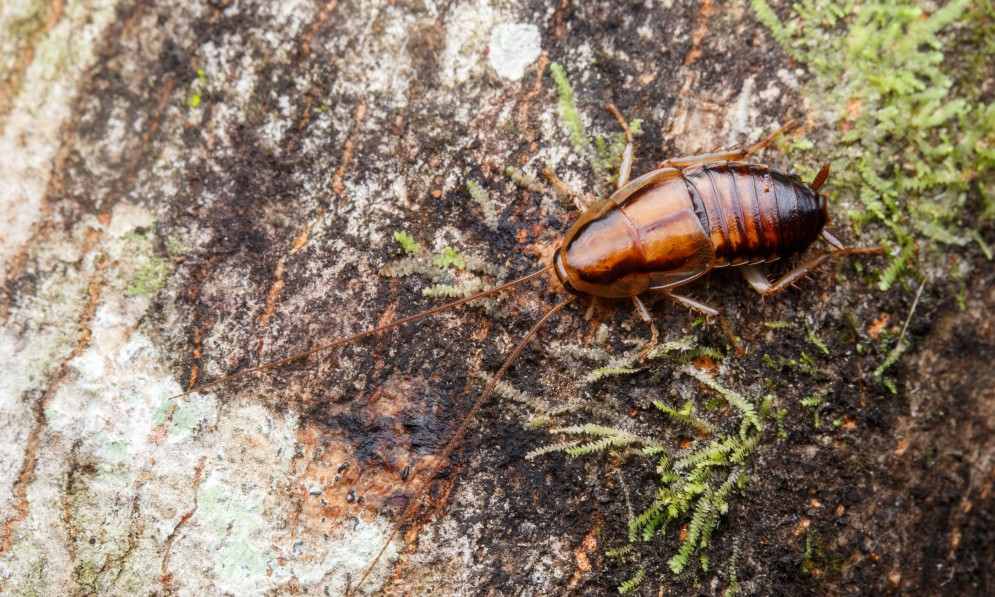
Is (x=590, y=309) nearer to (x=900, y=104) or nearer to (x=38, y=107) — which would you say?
(x=900, y=104)

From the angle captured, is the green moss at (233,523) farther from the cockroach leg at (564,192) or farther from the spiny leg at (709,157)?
the spiny leg at (709,157)

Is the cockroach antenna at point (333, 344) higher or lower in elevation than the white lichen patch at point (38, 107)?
lower

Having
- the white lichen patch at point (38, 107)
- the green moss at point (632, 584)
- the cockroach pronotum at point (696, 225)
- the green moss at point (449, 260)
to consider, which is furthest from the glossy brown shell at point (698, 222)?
the white lichen patch at point (38, 107)

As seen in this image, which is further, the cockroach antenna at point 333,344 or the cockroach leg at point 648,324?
the cockroach leg at point 648,324

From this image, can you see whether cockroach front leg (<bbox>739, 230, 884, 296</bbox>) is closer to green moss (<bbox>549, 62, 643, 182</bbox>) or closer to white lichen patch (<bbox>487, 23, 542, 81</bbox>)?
green moss (<bbox>549, 62, 643, 182</bbox>)

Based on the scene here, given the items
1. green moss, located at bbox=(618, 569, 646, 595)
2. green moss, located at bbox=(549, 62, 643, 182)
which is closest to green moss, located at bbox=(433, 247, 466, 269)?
green moss, located at bbox=(549, 62, 643, 182)

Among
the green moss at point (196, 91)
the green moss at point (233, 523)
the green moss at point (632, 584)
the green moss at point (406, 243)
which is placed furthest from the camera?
the green moss at point (196, 91)

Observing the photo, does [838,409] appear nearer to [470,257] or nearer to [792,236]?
[792,236]

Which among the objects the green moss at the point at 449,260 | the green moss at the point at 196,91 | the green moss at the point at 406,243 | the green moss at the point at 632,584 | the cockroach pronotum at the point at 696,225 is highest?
the green moss at the point at 196,91

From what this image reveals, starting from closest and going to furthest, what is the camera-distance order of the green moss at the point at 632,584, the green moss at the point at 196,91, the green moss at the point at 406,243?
the green moss at the point at 632,584
the green moss at the point at 406,243
the green moss at the point at 196,91
